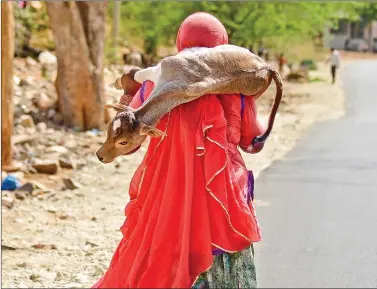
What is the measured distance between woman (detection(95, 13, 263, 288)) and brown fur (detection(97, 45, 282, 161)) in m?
0.08

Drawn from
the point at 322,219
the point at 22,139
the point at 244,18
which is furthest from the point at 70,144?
the point at 244,18

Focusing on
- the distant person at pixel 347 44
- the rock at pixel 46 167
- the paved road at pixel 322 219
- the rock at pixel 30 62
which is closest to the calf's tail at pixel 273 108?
the paved road at pixel 322 219

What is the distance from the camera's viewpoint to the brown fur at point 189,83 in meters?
3.23

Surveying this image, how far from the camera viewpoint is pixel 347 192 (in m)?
6.28

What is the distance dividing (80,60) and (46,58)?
571 centimetres

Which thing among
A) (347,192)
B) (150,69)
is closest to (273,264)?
(347,192)

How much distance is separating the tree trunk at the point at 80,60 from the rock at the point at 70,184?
3.72m

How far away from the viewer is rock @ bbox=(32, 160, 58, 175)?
9.18m

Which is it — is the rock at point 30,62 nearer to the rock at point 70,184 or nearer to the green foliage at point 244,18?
the green foliage at point 244,18

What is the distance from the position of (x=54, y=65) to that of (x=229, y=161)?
1411cm

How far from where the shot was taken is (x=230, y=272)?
3.39 m

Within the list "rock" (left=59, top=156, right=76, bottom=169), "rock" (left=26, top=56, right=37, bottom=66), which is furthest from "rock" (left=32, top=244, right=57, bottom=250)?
"rock" (left=26, top=56, right=37, bottom=66)

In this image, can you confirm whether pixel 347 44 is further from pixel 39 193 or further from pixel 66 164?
pixel 39 193

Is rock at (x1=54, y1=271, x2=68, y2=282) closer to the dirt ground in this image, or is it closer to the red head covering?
the dirt ground
